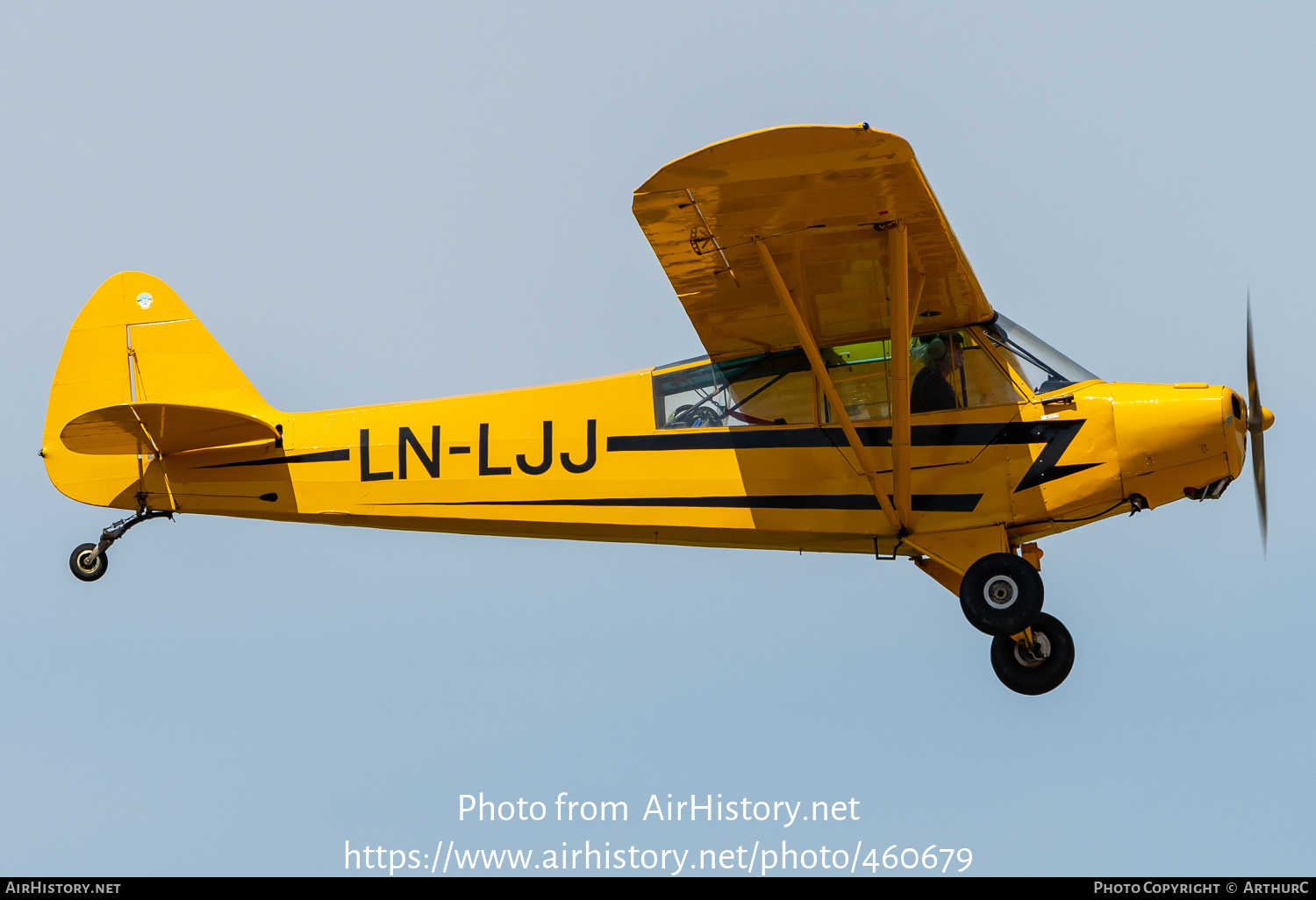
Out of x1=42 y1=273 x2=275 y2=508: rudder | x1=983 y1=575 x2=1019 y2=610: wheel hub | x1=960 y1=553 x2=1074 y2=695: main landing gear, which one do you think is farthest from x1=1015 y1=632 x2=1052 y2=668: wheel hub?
x1=42 y1=273 x2=275 y2=508: rudder

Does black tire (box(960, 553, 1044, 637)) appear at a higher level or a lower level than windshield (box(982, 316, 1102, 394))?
lower

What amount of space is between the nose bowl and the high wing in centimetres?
116

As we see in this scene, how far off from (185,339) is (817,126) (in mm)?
5524

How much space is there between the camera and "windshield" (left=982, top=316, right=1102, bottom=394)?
958cm

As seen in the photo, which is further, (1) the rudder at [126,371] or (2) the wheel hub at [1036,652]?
(1) the rudder at [126,371]

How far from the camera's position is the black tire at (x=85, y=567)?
10367 mm

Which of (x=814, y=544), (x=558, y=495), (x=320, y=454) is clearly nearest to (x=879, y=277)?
(x=814, y=544)

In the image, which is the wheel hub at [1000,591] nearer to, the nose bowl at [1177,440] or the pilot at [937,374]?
the nose bowl at [1177,440]

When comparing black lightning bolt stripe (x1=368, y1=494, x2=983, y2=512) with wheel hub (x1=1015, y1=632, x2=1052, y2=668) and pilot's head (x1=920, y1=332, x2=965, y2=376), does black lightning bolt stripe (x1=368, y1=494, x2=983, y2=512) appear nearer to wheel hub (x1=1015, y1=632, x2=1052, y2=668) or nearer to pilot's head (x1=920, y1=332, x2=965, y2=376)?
pilot's head (x1=920, y1=332, x2=965, y2=376)

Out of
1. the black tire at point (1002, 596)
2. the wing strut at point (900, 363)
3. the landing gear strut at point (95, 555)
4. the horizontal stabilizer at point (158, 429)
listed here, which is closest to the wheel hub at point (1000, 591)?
the black tire at point (1002, 596)

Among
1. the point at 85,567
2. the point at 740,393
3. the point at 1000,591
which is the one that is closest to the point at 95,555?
the point at 85,567

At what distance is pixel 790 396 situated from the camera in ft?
32.2

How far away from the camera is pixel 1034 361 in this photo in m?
9.63

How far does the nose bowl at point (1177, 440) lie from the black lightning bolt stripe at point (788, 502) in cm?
99
